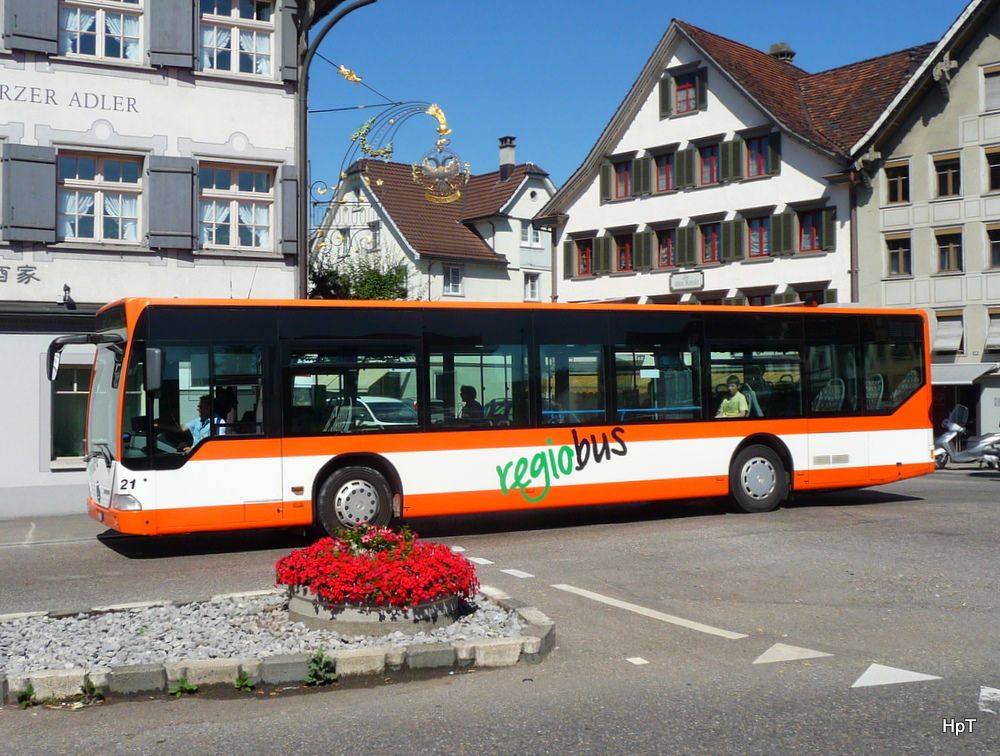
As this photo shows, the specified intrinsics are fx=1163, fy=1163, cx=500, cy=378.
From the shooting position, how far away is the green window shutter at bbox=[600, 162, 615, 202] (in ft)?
148

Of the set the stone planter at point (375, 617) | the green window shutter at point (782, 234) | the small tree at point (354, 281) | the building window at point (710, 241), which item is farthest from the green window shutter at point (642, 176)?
the stone planter at point (375, 617)

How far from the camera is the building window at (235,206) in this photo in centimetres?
1992

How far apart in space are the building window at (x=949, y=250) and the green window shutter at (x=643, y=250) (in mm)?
10521

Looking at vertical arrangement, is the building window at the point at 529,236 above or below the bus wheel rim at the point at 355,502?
above

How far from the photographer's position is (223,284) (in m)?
19.8

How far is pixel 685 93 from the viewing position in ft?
141

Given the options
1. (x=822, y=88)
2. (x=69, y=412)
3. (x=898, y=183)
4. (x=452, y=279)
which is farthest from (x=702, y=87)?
(x=69, y=412)

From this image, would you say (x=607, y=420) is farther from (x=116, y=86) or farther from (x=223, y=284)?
(x=116, y=86)

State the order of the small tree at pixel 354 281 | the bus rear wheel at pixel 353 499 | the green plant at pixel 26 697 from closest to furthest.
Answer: the green plant at pixel 26 697
the bus rear wheel at pixel 353 499
the small tree at pixel 354 281

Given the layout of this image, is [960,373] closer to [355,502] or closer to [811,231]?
[811,231]

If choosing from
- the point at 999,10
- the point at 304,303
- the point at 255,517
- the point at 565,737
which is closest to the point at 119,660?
the point at 565,737

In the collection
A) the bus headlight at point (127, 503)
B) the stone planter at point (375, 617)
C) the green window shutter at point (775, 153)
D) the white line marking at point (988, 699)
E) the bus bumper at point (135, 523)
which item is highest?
the green window shutter at point (775, 153)

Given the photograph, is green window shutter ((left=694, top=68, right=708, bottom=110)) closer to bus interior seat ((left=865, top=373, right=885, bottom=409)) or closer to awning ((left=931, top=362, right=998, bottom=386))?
awning ((left=931, top=362, right=998, bottom=386))

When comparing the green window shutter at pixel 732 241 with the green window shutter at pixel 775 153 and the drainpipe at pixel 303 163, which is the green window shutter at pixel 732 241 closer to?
the green window shutter at pixel 775 153
